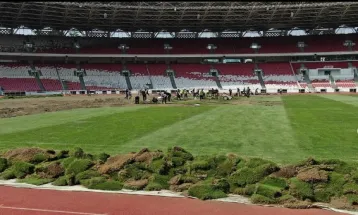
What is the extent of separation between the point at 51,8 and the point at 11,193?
62.8 metres

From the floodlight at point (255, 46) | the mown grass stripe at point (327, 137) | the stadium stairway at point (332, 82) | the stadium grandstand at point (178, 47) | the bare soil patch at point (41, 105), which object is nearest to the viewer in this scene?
the mown grass stripe at point (327, 137)

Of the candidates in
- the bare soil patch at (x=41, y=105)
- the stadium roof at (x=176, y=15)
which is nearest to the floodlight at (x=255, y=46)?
the stadium roof at (x=176, y=15)

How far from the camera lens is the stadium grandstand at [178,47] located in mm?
69812

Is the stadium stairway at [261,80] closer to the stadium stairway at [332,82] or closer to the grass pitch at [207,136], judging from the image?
the stadium stairway at [332,82]

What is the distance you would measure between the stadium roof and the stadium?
1.15ft

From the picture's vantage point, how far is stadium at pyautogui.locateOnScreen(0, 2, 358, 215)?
8789mm

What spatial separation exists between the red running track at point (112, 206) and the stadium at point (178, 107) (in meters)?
0.06

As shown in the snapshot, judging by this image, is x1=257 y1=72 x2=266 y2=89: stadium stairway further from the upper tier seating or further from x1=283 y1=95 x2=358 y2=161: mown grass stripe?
x1=283 y1=95 x2=358 y2=161: mown grass stripe

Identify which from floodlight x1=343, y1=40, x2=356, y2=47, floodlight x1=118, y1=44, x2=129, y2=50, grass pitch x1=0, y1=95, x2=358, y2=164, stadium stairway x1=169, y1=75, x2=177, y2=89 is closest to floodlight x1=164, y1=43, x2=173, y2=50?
stadium stairway x1=169, y1=75, x2=177, y2=89

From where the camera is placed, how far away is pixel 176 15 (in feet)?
239

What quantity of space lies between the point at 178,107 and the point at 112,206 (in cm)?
2818

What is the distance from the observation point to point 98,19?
74.2 metres

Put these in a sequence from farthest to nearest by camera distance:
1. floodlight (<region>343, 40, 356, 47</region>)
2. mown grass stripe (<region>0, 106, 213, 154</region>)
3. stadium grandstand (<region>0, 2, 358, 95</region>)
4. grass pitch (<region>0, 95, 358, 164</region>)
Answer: floodlight (<region>343, 40, 356, 47</region>) < stadium grandstand (<region>0, 2, 358, 95</region>) < mown grass stripe (<region>0, 106, 213, 154</region>) < grass pitch (<region>0, 95, 358, 164</region>)

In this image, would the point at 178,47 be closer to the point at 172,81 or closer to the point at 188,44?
the point at 188,44
